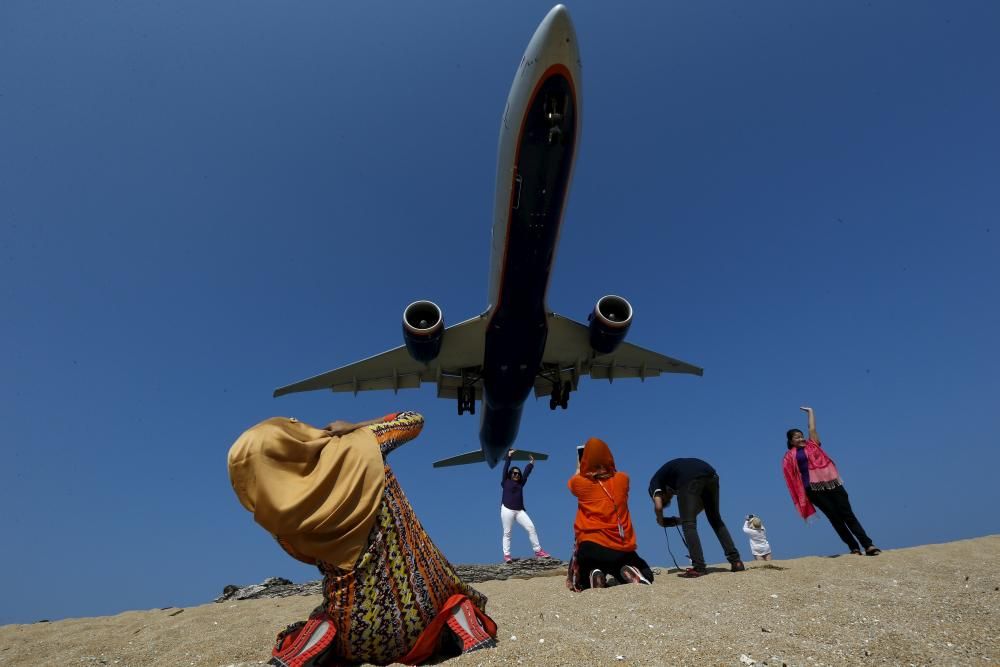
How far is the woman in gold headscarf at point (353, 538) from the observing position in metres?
2.38

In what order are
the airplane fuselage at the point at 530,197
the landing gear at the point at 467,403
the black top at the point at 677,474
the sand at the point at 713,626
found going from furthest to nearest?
the landing gear at the point at 467,403
the airplane fuselage at the point at 530,197
the black top at the point at 677,474
the sand at the point at 713,626

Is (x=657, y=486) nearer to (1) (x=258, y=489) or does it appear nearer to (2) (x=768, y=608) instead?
(2) (x=768, y=608)

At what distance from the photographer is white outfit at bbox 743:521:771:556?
12.1 m

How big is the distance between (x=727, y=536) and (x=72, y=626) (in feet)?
27.8

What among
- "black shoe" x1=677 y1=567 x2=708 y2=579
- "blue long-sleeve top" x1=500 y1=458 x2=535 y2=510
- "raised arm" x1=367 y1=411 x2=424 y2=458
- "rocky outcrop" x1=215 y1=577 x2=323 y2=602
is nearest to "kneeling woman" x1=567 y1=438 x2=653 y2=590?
"black shoe" x1=677 y1=567 x2=708 y2=579

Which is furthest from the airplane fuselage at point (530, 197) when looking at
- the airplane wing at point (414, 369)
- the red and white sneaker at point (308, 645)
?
the red and white sneaker at point (308, 645)

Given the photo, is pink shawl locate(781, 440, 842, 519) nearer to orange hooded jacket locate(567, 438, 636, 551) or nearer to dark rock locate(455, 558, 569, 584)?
orange hooded jacket locate(567, 438, 636, 551)

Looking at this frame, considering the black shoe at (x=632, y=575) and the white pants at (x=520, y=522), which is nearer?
the black shoe at (x=632, y=575)

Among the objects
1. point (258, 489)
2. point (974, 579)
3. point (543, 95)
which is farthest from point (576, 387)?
point (258, 489)

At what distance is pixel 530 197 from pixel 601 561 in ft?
25.3

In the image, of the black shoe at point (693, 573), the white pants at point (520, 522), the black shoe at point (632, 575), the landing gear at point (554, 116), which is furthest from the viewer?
the white pants at point (520, 522)

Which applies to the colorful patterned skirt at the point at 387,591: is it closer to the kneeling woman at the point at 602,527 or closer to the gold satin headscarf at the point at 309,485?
the gold satin headscarf at the point at 309,485

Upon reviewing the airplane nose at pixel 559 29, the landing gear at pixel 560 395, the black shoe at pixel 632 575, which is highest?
the airplane nose at pixel 559 29

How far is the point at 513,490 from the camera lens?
38.5ft
